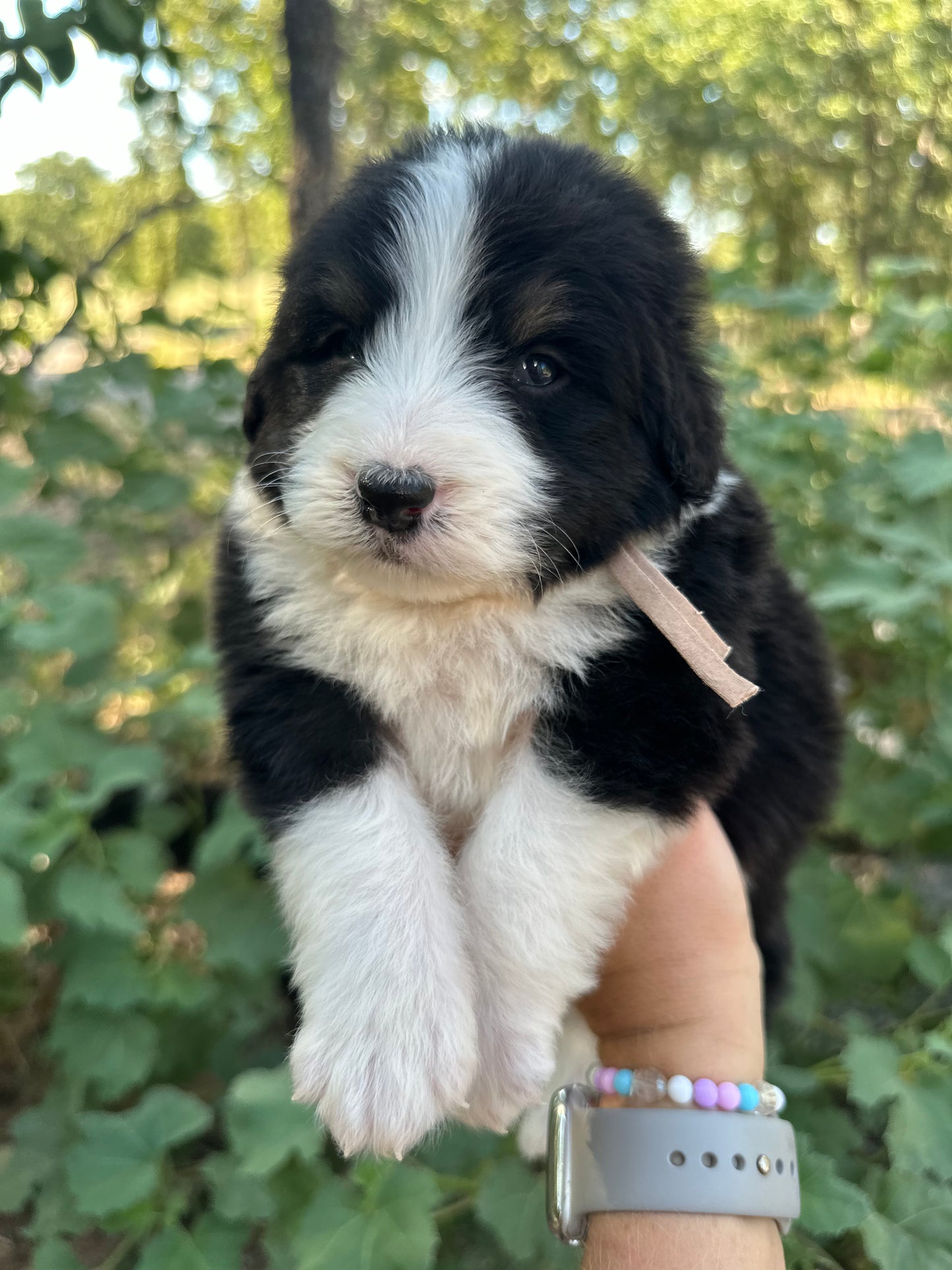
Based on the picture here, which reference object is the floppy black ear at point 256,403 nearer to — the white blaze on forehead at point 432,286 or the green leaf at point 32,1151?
the white blaze on forehead at point 432,286

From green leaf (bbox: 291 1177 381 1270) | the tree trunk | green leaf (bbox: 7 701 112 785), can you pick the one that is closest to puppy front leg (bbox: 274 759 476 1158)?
green leaf (bbox: 291 1177 381 1270)

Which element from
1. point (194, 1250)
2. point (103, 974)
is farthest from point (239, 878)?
point (194, 1250)

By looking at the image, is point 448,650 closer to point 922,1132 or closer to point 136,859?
point 136,859

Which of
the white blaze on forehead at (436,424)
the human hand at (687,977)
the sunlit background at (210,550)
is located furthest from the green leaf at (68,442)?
the human hand at (687,977)

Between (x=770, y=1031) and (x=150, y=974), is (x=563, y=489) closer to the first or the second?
(x=150, y=974)

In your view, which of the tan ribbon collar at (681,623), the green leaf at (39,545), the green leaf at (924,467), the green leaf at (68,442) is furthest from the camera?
the green leaf at (68,442)

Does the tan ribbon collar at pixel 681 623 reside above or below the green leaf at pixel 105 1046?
above
